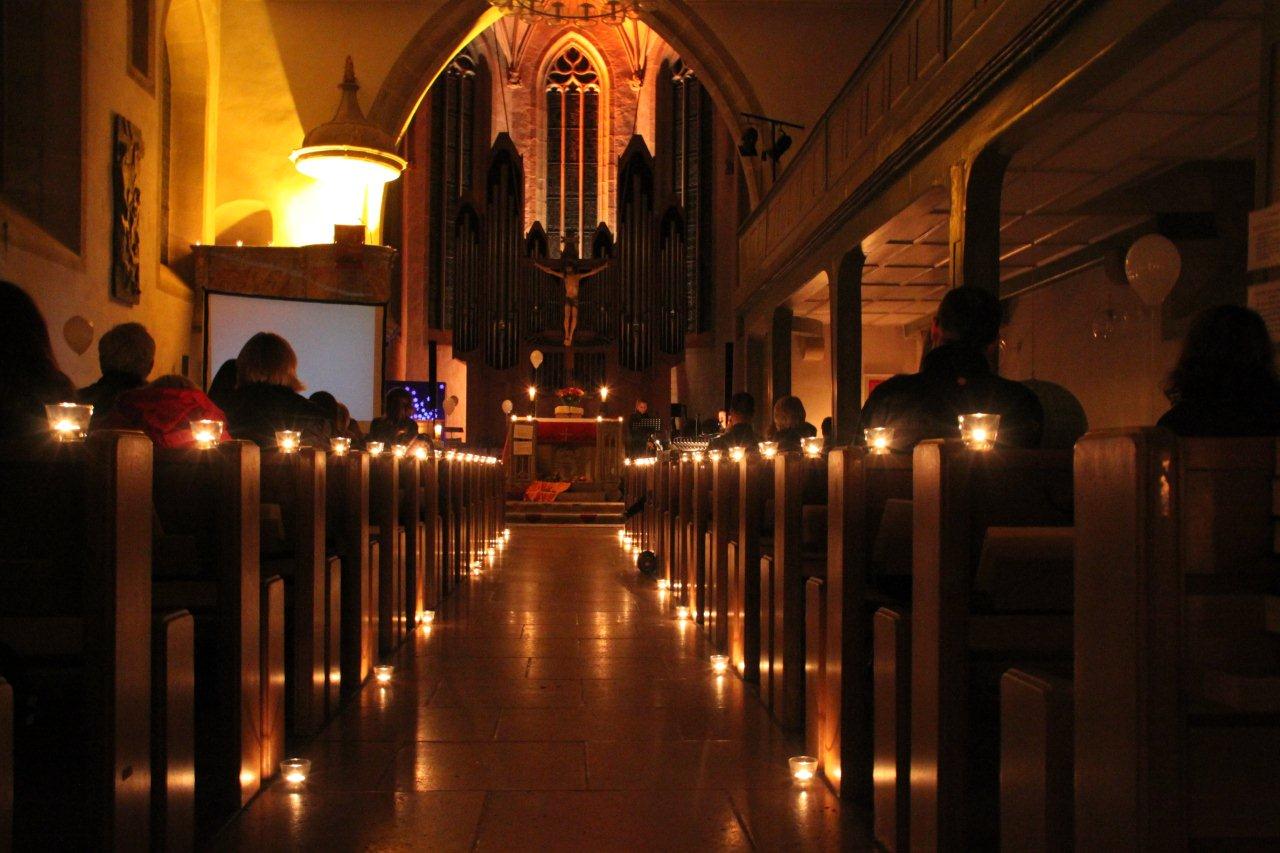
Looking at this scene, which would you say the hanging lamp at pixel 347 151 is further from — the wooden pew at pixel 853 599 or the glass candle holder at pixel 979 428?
the glass candle holder at pixel 979 428

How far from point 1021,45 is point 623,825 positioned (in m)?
3.95

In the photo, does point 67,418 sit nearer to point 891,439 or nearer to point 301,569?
point 301,569

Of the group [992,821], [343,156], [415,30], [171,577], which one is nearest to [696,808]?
[992,821]

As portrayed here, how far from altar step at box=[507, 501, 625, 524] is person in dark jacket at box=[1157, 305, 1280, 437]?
34.4ft

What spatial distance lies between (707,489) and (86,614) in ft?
10.8

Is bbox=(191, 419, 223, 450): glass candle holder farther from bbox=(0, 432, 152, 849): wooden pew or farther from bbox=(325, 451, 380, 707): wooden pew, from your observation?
bbox=(325, 451, 380, 707): wooden pew

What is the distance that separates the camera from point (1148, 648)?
0.99m

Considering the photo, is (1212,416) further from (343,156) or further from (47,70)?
(343,156)

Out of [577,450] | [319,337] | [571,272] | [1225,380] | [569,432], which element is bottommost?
[577,450]

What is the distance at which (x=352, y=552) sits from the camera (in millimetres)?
3219

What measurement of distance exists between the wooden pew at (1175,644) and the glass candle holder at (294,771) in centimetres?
171

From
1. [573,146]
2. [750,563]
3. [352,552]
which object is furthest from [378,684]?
[573,146]

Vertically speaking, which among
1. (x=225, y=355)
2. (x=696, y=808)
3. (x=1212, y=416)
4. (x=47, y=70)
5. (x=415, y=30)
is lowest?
(x=696, y=808)

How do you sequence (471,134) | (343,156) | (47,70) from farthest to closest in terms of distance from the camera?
1. (471,134)
2. (343,156)
3. (47,70)
